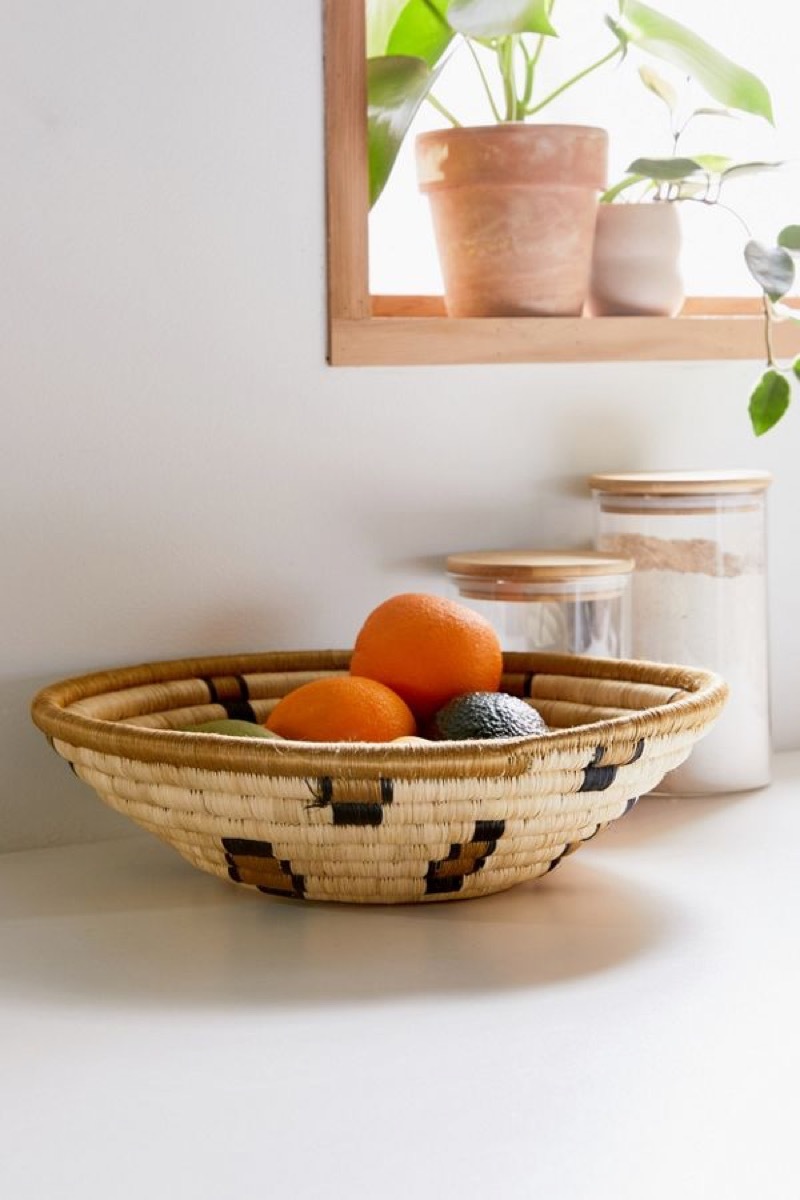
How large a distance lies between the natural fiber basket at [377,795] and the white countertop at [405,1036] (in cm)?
4

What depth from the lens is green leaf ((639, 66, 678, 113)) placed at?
1.30 metres

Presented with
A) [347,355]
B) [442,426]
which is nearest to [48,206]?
[347,355]

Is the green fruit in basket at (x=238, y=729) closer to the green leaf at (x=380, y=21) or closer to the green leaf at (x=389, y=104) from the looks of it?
the green leaf at (x=389, y=104)

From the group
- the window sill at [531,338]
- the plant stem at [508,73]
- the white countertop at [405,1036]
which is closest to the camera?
the white countertop at [405,1036]

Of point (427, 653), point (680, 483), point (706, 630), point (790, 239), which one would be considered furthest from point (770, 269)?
point (427, 653)

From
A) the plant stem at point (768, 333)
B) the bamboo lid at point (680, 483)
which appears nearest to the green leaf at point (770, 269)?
the plant stem at point (768, 333)

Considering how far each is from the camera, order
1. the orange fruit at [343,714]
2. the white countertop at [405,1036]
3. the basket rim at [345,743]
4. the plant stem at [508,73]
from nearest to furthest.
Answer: the white countertop at [405,1036] < the basket rim at [345,743] < the orange fruit at [343,714] < the plant stem at [508,73]

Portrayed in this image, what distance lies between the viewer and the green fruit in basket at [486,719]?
92 cm

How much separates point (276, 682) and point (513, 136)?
47 centimetres

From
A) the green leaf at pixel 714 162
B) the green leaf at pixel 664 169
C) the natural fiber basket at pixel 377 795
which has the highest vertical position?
the green leaf at pixel 714 162

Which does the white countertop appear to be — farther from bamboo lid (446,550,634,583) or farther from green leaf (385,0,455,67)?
green leaf (385,0,455,67)

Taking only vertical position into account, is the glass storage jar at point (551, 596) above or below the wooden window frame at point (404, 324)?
below

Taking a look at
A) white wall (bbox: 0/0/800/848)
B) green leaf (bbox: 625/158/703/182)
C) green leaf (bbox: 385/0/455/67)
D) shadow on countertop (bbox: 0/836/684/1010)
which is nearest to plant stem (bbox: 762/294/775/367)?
green leaf (bbox: 625/158/703/182)

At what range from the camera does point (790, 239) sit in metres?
1.21
